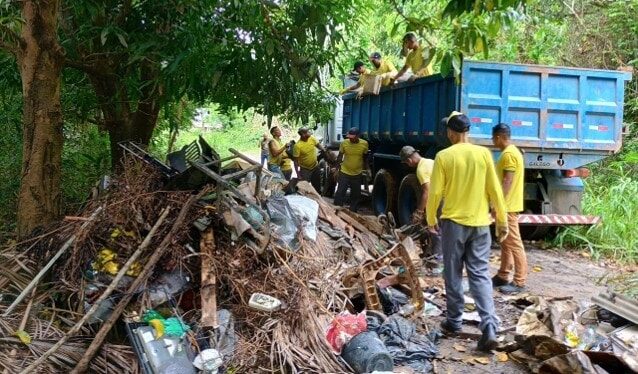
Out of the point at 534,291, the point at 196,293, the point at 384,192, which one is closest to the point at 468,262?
the point at 534,291

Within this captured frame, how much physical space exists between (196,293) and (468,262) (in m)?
2.03

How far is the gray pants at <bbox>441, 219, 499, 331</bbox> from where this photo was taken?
445cm

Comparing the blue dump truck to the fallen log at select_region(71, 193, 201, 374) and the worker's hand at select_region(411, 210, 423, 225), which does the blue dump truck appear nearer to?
the worker's hand at select_region(411, 210, 423, 225)

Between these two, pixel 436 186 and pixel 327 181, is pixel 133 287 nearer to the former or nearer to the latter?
pixel 436 186

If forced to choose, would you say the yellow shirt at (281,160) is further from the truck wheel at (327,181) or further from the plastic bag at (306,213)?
the plastic bag at (306,213)

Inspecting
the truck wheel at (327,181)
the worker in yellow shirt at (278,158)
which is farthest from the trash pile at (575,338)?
the truck wheel at (327,181)

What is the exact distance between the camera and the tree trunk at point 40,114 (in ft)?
16.0

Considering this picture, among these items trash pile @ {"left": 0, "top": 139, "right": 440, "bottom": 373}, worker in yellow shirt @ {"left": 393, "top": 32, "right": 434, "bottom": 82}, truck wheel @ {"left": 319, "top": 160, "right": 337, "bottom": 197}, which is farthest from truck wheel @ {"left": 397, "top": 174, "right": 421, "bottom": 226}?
worker in yellow shirt @ {"left": 393, "top": 32, "right": 434, "bottom": 82}

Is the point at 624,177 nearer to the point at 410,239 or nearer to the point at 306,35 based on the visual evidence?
the point at 410,239

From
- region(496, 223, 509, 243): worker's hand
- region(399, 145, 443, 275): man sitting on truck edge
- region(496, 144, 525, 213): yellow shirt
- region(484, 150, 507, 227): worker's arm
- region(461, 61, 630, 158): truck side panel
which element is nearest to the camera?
region(484, 150, 507, 227): worker's arm

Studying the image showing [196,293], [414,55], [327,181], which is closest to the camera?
[414,55]

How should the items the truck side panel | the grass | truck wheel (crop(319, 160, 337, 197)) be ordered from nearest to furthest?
the truck side panel, the grass, truck wheel (crop(319, 160, 337, 197))

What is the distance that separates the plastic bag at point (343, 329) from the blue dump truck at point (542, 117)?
11.1 ft

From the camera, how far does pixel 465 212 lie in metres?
4.50
